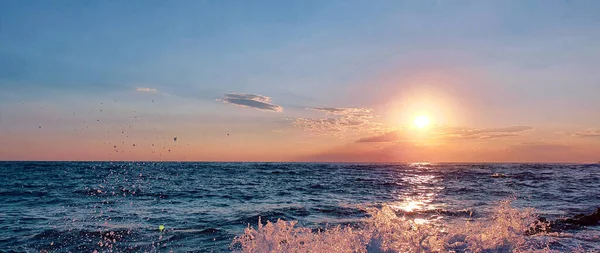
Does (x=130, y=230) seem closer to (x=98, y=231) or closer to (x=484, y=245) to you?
(x=98, y=231)

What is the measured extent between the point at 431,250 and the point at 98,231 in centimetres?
1055

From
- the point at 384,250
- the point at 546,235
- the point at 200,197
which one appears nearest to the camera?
the point at 384,250

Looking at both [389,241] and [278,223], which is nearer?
[389,241]

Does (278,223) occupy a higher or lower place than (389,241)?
higher

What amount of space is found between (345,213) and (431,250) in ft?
29.1

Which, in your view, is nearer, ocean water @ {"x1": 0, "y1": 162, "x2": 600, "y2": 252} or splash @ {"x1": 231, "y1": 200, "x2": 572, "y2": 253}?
splash @ {"x1": 231, "y1": 200, "x2": 572, "y2": 253}

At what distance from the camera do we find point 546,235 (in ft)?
39.0

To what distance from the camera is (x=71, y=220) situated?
15273mm

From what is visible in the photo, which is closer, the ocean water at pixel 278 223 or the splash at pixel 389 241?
the splash at pixel 389 241

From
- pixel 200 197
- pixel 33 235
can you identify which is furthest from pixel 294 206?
pixel 33 235

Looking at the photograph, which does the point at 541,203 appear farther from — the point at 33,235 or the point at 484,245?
the point at 33,235

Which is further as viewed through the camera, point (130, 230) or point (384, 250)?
point (130, 230)

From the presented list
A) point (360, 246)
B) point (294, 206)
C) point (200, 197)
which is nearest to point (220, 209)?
point (294, 206)

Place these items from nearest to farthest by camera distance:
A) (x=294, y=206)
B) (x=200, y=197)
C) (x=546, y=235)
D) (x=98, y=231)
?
(x=546, y=235) < (x=98, y=231) < (x=294, y=206) < (x=200, y=197)
